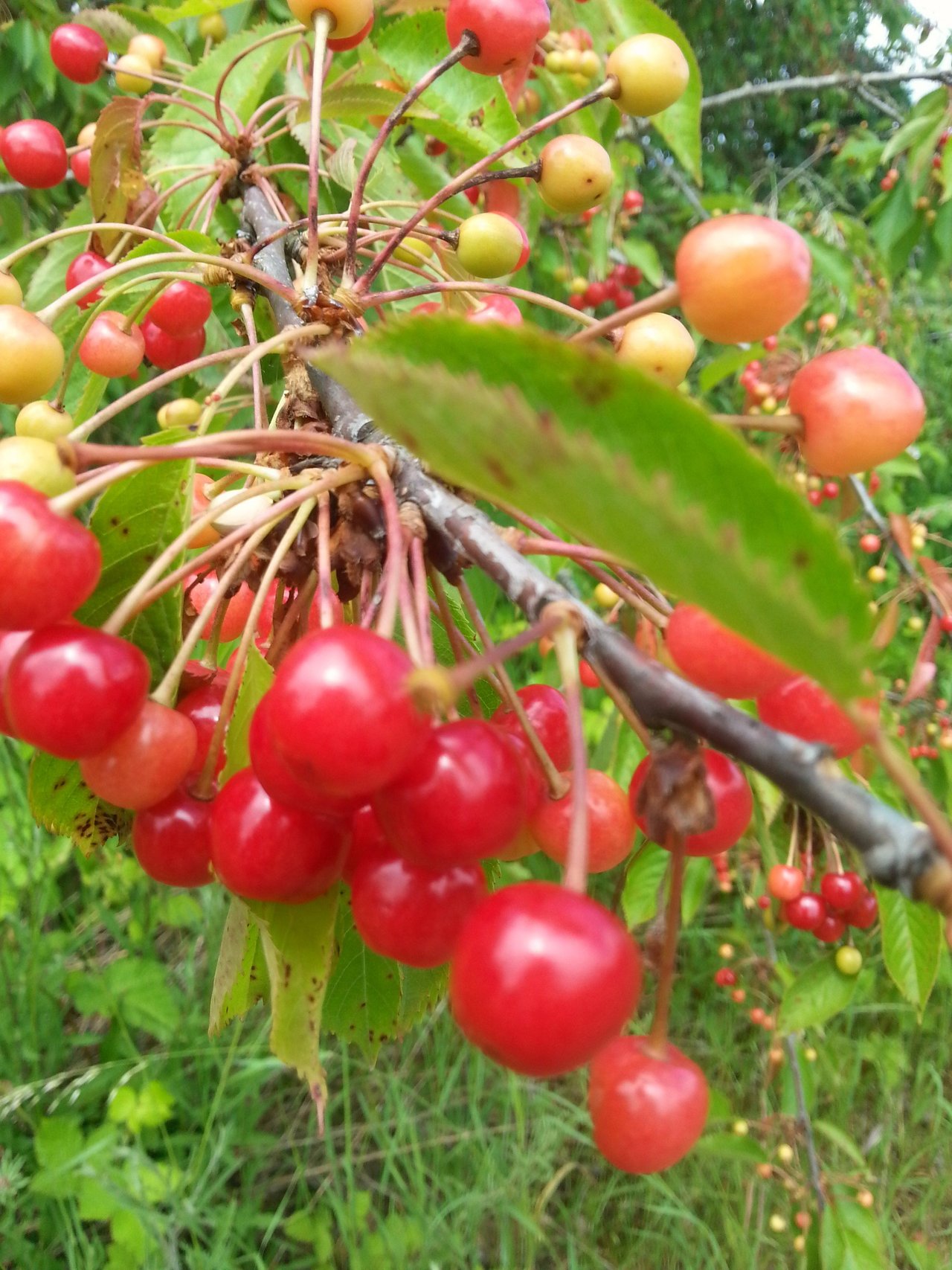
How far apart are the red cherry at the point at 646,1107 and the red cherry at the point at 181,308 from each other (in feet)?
3.46

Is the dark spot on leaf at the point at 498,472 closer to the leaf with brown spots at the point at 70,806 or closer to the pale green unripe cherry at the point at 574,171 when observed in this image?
the leaf with brown spots at the point at 70,806

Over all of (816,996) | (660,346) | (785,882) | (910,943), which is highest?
(660,346)

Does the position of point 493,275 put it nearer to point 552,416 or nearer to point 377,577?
point 377,577

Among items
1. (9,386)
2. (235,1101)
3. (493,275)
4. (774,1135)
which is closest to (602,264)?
(493,275)

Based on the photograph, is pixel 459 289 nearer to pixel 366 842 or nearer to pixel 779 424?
pixel 779 424

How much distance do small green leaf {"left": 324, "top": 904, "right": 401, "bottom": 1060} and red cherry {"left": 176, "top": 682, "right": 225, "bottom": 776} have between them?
0.28 metres

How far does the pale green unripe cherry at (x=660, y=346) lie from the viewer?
729 mm

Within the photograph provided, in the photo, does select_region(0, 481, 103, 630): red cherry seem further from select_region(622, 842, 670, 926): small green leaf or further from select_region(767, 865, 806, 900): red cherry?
select_region(767, 865, 806, 900): red cherry

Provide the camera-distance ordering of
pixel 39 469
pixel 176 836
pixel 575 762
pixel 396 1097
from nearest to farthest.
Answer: pixel 575 762, pixel 39 469, pixel 176 836, pixel 396 1097

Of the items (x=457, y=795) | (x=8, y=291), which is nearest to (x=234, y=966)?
(x=457, y=795)

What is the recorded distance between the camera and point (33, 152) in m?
1.36

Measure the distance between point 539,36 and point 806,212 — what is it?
386 cm

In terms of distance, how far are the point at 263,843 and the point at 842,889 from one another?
165 centimetres

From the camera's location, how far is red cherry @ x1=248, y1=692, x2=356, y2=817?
0.51 metres
